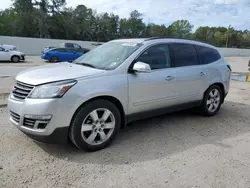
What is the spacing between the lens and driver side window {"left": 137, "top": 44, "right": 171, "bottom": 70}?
13.4ft

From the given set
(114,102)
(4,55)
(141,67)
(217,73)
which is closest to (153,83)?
(141,67)

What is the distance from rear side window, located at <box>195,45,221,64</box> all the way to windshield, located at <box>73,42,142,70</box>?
1682 mm

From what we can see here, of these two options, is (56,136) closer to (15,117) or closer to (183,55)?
(15,117)

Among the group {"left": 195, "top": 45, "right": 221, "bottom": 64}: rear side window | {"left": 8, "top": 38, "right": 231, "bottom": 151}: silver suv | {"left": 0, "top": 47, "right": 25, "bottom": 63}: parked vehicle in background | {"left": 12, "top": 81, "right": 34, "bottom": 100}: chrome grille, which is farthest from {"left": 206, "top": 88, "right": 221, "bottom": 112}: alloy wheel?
{"left": 0, "top": 47, "right": 25, "bottom": 63}: parked vehicle in background

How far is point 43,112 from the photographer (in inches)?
122

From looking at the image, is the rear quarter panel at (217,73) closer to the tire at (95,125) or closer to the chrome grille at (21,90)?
the tire at (95,125)

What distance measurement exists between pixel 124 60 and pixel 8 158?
7.23 ft

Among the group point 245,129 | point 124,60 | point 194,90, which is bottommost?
point 245,129

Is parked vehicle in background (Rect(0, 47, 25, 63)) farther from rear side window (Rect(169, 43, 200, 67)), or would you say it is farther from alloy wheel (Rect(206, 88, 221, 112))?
alloy wheel (Rect(206, 88, 221, 112))

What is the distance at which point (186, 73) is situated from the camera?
462 centimetres

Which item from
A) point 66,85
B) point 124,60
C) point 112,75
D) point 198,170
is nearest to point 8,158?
point 66,85

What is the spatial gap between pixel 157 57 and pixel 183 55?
0.72 m

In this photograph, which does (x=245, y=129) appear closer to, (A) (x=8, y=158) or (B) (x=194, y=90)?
(B) (x=194, y=90)

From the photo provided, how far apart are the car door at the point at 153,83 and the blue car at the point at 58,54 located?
16.1 meters
